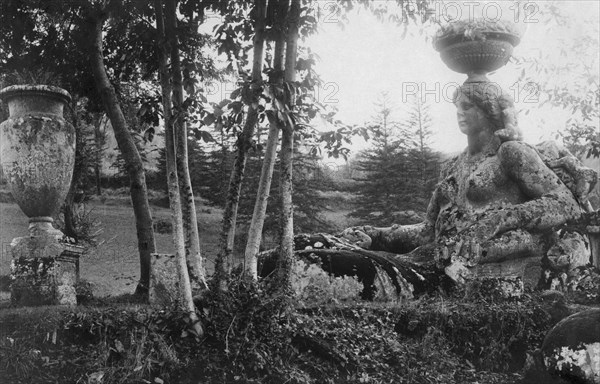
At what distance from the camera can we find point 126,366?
13.7 ft

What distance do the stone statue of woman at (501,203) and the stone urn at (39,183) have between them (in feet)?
10.3

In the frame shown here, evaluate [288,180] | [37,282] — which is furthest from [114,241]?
[288,180]

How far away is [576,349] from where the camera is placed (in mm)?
4543

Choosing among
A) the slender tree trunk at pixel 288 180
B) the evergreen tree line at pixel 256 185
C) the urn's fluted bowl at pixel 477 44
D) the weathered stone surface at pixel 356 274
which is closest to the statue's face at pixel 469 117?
the urn's fluted bowl at pixel 477 44

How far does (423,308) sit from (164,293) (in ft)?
7.61

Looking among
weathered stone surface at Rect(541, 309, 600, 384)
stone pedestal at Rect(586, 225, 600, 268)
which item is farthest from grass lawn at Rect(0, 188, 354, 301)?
weathered stone surface at Rect(541, 309, 600, 384)

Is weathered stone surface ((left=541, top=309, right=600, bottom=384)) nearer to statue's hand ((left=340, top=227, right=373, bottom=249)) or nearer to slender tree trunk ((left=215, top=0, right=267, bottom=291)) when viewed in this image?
slender tree trunk ((left=215, top=0, right=267, bottom=291))

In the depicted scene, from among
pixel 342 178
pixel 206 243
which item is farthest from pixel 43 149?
pixel 342 178

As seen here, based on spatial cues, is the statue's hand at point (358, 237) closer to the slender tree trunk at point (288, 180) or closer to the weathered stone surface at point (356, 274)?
the weathered stone surface at point (356, 274)

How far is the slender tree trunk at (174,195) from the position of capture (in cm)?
474

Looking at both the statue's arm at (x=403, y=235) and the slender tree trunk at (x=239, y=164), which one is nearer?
the slender tree trunk at (x=239, y=164)

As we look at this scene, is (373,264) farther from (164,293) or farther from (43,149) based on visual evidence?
(43,149)

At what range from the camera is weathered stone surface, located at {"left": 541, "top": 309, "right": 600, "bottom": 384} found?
14.6ft

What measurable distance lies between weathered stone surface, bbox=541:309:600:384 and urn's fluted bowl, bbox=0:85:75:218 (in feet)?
16.2
